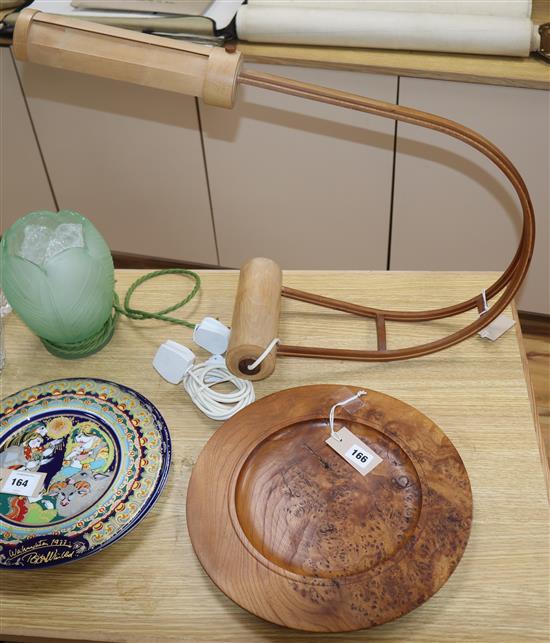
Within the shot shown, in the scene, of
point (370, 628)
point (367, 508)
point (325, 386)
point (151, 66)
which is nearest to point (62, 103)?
point (151, 66)

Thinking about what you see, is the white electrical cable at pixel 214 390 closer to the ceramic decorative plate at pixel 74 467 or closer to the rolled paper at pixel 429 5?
the ceramic decorative plate at pixel 74 467

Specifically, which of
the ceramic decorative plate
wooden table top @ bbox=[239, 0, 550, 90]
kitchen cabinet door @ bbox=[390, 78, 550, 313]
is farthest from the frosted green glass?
kitchen cabinet door @ bbox=[390, 78, 550, 313]

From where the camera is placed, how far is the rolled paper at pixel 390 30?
68.7 inches

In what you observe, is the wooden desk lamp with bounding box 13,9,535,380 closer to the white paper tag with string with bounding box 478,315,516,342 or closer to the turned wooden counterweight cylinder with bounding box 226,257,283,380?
the turned wooden counterweight cylinder with bounding box 226,257,283,380

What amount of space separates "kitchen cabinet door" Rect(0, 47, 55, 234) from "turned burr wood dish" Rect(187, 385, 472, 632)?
1.50 metres

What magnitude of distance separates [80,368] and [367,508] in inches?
20.9

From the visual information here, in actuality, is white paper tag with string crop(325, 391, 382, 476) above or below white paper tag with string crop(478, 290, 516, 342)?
above

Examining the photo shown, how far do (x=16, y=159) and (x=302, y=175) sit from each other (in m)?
0.90

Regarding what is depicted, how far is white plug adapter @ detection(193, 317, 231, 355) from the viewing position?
1.22 m

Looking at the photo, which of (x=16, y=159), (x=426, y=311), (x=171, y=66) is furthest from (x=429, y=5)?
(x=16, y=159)

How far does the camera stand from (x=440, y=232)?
2.09m

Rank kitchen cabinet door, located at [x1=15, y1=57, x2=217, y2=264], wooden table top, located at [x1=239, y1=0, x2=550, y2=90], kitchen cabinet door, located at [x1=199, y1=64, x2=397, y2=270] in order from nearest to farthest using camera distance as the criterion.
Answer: wooden table top, located at [x1=239, y1=0, x2=550, y2=90] → kitchen cabinet door, located at [x1=199, y1=64, x2=397, y2=270] → kitchen cabinet door, located at [x1=15, y1=57, x2=217, y2=264]

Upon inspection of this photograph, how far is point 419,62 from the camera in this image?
5.93ft

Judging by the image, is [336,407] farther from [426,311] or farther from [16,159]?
[16,159]
